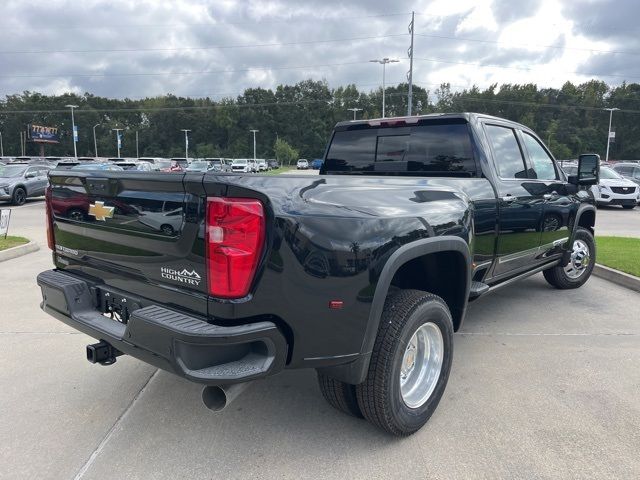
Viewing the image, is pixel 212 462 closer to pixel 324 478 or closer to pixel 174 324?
pixel 324 478

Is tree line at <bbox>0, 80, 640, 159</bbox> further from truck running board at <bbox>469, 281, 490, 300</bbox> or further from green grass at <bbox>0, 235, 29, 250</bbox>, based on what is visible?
truck running board at <bbox>469, 281, 490, 300</bbox>

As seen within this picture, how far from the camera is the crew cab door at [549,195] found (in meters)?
4.75

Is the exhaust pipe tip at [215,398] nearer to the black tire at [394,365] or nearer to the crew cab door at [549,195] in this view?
the black tire at [394,365]

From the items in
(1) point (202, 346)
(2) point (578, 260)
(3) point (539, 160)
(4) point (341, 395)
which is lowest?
(4) point (341, 395)

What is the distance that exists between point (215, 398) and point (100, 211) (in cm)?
130

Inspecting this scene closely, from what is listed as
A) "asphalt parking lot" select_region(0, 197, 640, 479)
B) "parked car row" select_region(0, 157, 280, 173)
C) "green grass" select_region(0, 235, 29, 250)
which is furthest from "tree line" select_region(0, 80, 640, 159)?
"asphalt parking lot" select_region(0, 197, 640, 479)

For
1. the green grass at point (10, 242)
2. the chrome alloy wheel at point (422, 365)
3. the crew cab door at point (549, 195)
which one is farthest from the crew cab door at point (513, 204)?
the green grass at point (10, 242)

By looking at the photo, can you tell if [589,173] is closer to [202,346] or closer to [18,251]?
[202,346]

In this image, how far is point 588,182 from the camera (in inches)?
213

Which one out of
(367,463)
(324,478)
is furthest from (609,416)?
(324,478)

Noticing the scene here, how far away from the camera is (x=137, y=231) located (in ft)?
8.29

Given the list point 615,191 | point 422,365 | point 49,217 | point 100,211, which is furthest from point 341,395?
point 615,191

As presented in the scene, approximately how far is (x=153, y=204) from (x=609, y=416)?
3.12 m

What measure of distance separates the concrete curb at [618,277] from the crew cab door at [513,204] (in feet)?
8.15
